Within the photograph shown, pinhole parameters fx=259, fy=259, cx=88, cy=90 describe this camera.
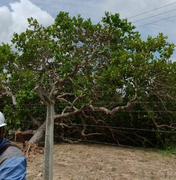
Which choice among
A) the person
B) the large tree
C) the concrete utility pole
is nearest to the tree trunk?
the large tree

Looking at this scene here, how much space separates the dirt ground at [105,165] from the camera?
19.0 feet

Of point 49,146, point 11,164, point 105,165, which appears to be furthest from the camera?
point 105,165

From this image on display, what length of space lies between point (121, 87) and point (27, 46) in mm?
3984

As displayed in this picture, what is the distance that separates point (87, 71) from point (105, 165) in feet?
14.5

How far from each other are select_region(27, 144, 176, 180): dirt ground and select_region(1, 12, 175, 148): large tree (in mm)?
1472

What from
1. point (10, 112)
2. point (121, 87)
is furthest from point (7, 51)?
point (121, 87)

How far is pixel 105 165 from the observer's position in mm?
6723

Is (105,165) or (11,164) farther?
(105,165)

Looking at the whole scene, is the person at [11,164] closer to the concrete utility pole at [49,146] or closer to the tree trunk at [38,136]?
the concrete utility pole at [49,146]

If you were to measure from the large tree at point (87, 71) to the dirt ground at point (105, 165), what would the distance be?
1.47 m

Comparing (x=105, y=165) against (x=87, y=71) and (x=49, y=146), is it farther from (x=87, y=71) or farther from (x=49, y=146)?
(x=87, y=71)

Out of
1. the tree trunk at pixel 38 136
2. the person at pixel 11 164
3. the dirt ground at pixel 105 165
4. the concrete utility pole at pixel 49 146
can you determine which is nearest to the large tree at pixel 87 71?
the tree trunk at pixel 38 136

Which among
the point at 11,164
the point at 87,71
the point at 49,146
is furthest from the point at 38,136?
the point at 11,164

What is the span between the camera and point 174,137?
9664mm
